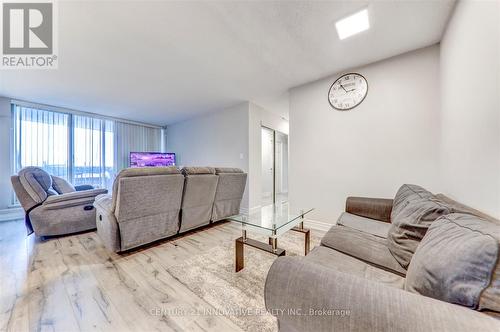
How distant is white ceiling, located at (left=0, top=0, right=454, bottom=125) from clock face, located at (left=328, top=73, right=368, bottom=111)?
7.1 inches

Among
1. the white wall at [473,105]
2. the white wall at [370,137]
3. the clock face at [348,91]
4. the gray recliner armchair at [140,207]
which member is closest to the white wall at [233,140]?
the white wall at [370,137]

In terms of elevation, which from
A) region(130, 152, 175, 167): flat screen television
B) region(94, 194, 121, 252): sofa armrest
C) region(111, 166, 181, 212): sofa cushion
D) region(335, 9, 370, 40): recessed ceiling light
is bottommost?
region(94, 194, 121, 252): sofa armrest

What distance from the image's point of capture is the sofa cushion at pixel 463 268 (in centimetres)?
52

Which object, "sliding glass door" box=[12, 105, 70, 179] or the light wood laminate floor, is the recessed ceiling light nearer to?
the light wood laminate floor

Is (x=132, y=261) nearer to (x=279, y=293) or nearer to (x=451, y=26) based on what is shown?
(x=279, y=293)

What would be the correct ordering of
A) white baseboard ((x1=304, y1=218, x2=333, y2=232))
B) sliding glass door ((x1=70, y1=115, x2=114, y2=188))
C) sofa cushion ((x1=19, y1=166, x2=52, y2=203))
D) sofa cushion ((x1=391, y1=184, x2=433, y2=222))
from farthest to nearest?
sliding glass door ((x1=70, y1=115, x2=114, y2=188))
white baseboard ((x1=304, y1=218, x2=333, y2=232))
sofa cushion ((x1=19, y1=166, x2=52, y2=203))
sofa cushion ((x1=391, y1=184, x2=433, y2=222))

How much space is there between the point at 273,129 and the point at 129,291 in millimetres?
4180

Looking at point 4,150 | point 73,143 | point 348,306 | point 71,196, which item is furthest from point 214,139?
point 348,306

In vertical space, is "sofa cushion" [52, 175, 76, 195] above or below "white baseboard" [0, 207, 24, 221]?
above

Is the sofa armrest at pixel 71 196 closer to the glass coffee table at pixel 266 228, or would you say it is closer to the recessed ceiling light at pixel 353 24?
the glass coffee table at pixel 266 228

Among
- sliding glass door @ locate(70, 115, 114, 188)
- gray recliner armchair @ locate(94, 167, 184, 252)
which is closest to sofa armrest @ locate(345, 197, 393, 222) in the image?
gray recliner armchair @ locate(94, 167, 184, 252)

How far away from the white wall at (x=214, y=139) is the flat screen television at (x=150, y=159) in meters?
0.25

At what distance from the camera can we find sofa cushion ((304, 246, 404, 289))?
0.95 meters
